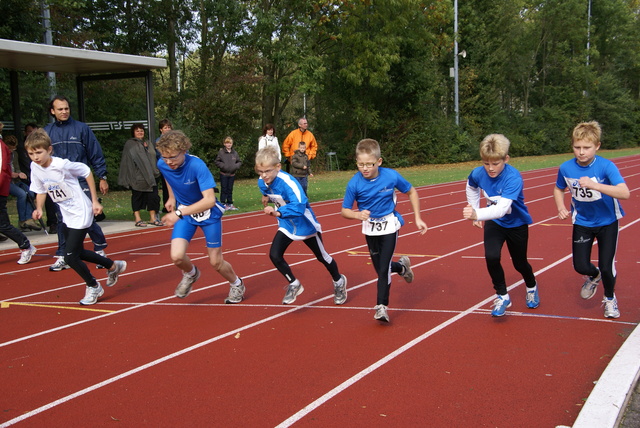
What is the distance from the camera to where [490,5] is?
4444 centimetres

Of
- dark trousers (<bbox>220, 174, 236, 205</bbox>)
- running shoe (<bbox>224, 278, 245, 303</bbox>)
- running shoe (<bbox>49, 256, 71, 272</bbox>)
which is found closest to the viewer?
running shoe (<bbox>224, 278, 245, 303</bbox>)

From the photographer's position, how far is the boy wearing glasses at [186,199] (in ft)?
20.1

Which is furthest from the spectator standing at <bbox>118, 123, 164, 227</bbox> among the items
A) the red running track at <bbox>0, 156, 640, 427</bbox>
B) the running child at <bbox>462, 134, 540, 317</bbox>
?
the running child at <bbox>462, 134, 540, 317</bbox>

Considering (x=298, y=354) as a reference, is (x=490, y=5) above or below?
above

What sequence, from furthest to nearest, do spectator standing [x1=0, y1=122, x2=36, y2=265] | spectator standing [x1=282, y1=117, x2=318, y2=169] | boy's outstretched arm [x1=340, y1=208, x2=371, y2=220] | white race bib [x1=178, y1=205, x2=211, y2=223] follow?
spectator standing [x1=282, y1=117, x2=318, y2=169] → spectator standing [x1=0, y1=122, x2=36, y2=265] → white race bib [x1=178, y1=205, x2=211, y2=223] → boy's outstretched arm [x1=340, y1=208, x2=371, y2=220]

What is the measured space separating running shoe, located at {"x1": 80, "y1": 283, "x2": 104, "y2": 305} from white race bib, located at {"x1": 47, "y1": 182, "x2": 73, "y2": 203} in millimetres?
990

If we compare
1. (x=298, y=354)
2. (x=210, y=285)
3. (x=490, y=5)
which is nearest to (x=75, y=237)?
(x=210, y=285)

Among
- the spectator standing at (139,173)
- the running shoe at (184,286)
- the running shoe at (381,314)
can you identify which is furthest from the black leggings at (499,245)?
the spectator standing at (139,173)

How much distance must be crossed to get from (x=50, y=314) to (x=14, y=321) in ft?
1.11

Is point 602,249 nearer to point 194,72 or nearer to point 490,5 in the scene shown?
point 194,72

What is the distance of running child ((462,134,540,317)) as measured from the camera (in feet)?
18.1

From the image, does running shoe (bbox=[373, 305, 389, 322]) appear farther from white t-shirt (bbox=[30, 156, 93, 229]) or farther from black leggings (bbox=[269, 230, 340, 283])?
white t-shirt (bbox=[30, 156, 93, 229])

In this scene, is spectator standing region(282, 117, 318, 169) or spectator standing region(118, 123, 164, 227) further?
spectator standing region(282, 117, 318, 169)

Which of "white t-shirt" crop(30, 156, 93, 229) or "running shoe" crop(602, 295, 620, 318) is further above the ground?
"white t-shirt" crop(30, 156, 93, 229)
